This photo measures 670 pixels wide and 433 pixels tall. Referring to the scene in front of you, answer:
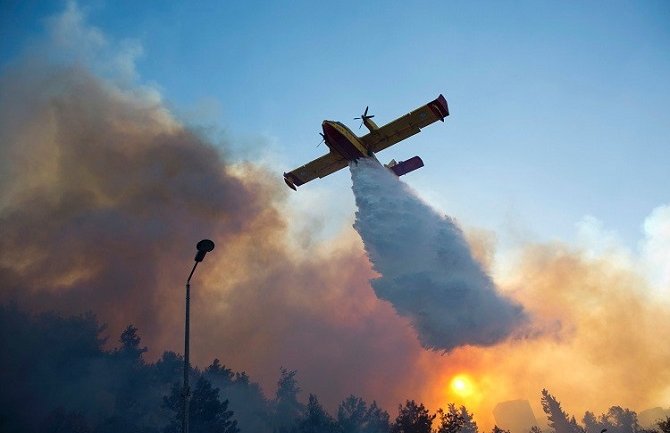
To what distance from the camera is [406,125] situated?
34.5 metres

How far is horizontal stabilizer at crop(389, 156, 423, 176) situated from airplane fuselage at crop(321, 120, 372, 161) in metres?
3.94

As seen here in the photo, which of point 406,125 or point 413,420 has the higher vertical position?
point 406,125

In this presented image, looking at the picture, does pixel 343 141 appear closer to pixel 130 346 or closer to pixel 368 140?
pixel 368 140

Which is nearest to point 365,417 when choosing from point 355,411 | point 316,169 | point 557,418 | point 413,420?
point 355,411

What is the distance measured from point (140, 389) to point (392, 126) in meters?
71.1

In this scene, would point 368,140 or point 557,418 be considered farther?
point 557,418

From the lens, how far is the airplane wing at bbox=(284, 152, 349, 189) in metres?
38.3

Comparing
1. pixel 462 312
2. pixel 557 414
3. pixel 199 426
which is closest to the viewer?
pixel 462 312

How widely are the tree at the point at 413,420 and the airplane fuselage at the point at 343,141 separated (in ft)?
120

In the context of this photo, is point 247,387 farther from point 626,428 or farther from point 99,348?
point 626,428

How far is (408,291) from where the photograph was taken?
3316 centimetres

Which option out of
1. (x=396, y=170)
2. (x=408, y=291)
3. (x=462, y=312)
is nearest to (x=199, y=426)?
(x=408, y=291)

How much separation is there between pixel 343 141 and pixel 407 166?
334 inches

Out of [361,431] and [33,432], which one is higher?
[33,432]
